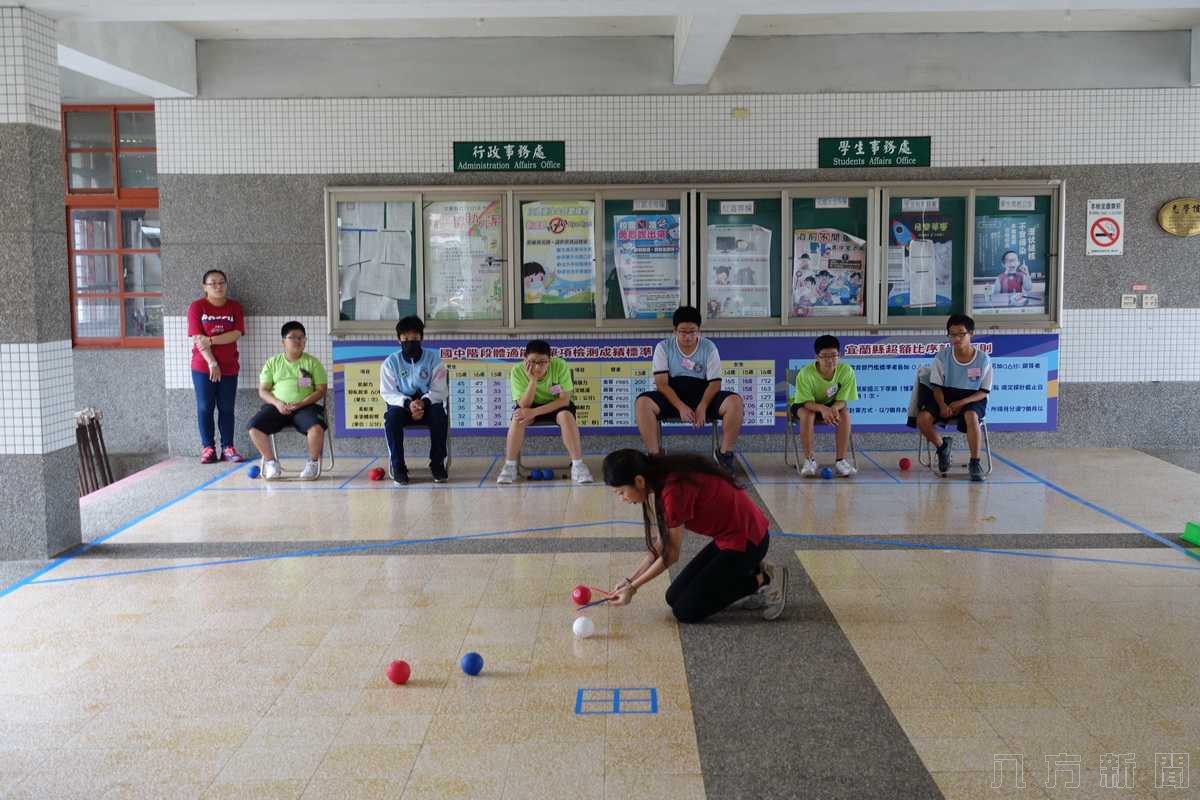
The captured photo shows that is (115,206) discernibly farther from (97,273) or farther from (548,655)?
(548,655)

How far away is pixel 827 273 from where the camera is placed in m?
9.27

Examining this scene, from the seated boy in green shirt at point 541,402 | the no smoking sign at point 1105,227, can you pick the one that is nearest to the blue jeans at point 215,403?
the seated boy in green shirt at point 541,402

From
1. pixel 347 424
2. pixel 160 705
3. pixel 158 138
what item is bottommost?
pixel 160 705

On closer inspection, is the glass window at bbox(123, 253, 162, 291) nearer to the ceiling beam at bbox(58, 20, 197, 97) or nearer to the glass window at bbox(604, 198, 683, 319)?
the ceiling beam at bbox(58, 20, 197, 97)

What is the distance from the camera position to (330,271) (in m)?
9.27

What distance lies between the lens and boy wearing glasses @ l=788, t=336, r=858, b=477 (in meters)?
8.30

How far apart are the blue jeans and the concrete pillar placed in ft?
8.94

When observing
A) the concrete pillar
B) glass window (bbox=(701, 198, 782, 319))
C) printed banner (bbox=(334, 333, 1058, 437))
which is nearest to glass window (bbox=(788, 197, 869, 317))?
glass window (bbox=(701, 198, 782, 319))

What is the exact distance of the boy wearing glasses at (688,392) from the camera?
8312mm

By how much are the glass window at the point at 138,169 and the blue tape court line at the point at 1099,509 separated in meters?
8.20

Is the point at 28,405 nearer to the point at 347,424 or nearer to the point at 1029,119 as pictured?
the point at 347,424

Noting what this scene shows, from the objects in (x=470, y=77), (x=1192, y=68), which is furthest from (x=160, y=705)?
(x=1192, y=68)

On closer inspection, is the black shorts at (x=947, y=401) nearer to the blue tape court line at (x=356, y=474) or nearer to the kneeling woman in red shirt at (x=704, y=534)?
the kneeling woman in red shirt at (x=704, y=534)

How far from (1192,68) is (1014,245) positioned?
78.6 inches
